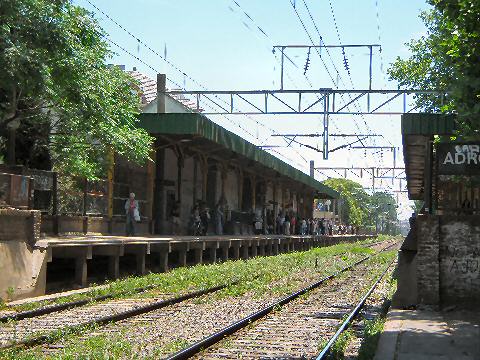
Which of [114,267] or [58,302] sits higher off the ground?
[114,267]

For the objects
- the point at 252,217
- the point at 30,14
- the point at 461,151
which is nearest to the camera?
the point at 461,151

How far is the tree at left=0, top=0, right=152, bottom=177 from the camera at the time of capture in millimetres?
13094

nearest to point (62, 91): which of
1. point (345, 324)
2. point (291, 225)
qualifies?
point (345, 324)

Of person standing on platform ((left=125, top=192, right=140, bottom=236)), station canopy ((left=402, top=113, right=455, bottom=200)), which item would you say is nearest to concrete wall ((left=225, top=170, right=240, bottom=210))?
person standing on platform ((left=125, top=192, right=140, bottom=236))

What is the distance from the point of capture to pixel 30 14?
43.4ft

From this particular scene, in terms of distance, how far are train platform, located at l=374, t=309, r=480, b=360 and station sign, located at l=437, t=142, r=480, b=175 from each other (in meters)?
2.29

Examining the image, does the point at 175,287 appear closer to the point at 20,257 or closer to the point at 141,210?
the point at 20,257

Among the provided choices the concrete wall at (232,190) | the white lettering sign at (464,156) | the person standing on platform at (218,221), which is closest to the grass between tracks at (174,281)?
the white lettering sign at (464,156)

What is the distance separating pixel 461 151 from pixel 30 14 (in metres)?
8.38

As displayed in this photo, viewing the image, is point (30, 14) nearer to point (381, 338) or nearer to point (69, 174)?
point (69, 174)

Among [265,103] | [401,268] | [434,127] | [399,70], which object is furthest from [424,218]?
[399,70]

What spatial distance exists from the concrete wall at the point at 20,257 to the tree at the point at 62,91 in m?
2.58

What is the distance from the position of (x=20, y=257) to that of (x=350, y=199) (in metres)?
98.8

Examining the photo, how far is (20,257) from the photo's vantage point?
1291 centimetres
